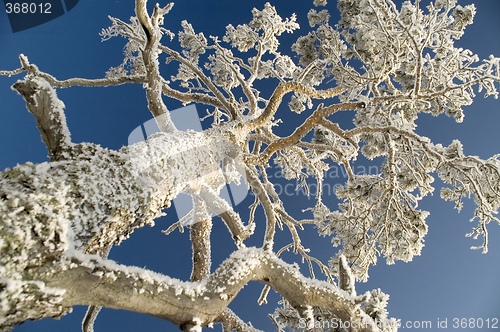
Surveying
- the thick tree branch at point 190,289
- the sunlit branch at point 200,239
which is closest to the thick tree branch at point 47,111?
the thick tree branch at point 190,289

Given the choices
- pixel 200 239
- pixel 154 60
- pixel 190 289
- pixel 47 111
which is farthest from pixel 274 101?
pixel 190 289

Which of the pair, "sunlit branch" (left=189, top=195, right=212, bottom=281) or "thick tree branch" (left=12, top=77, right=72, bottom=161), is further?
"sunlit branch" (left=189, top=195, right=212, bottom=281)

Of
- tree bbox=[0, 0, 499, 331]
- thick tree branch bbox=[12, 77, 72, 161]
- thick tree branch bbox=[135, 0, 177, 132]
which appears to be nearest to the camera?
tree bbox=[0, 0, 499, 331]

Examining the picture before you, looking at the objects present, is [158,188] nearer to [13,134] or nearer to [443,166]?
[443,166]

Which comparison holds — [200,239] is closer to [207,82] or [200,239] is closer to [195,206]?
[195,206]

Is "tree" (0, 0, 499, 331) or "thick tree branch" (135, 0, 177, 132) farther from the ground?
"thick tree branch" (135, 0, 177, 132)

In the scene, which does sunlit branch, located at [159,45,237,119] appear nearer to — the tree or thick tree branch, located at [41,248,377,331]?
the tree

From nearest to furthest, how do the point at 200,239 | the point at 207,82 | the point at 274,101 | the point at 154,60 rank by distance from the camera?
Answer: the point at 154,60 → the point at 200,239 → the point at 274,101 → the point at 207,82

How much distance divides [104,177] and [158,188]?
0.41 metres

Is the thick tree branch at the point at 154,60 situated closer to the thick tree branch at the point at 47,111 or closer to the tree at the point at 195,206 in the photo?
the tree at the point at 195,206

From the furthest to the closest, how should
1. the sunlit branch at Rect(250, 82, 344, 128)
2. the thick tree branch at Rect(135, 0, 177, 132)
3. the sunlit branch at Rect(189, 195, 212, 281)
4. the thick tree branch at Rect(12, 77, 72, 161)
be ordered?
the sunlit branch at Rect(250, 82, 344, 128) < the sunlit branch at Rect(189, 195, 212, 281) < the thick tree branch at Rect(135, 0, 177, 132) < the thick tree branch at Rect(12, 77, 72, 161)

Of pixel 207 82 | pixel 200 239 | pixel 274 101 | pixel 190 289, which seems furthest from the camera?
pixel 207 82

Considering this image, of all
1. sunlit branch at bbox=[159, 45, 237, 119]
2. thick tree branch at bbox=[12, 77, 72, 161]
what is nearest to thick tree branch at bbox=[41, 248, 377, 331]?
thick tree branch at bbox=[12, 77, 72, 161]

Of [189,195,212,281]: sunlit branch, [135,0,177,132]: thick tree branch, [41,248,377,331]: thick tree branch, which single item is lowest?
[41,248,377,331]: thick tree branch
